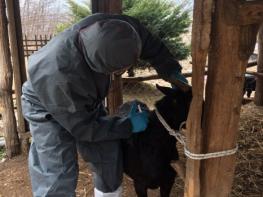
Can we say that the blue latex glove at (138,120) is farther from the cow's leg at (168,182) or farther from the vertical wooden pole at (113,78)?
the vertical wooden pole at (113,78)

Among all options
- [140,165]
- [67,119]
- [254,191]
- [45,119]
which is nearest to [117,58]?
[67,119]

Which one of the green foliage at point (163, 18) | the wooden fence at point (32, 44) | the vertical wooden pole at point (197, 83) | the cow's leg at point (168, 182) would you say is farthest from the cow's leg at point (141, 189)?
the green foliage at point (163, 18)

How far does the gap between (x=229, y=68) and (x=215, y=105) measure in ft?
0.79

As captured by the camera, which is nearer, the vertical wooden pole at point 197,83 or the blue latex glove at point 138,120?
the vertical wooden pole at point 197,83

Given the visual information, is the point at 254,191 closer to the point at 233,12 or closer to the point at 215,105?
the point at 215,105

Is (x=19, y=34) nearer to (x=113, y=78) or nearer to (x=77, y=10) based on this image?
(x=113, y=78)

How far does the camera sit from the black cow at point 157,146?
3.15 meters

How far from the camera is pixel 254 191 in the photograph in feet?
13.5

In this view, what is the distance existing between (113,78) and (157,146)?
1.47 metres

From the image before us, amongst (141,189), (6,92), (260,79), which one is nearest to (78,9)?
(260,79)

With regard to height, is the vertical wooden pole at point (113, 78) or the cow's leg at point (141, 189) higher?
the vertical wooden pole at point (113, 78)

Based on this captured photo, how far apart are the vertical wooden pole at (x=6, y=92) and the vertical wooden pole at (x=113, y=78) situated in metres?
1.19

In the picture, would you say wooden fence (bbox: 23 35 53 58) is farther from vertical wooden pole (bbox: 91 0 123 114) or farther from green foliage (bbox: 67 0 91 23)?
vertical wooden pole (bbox: 91 0 123 114)

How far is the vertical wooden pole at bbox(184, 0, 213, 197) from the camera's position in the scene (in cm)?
220
